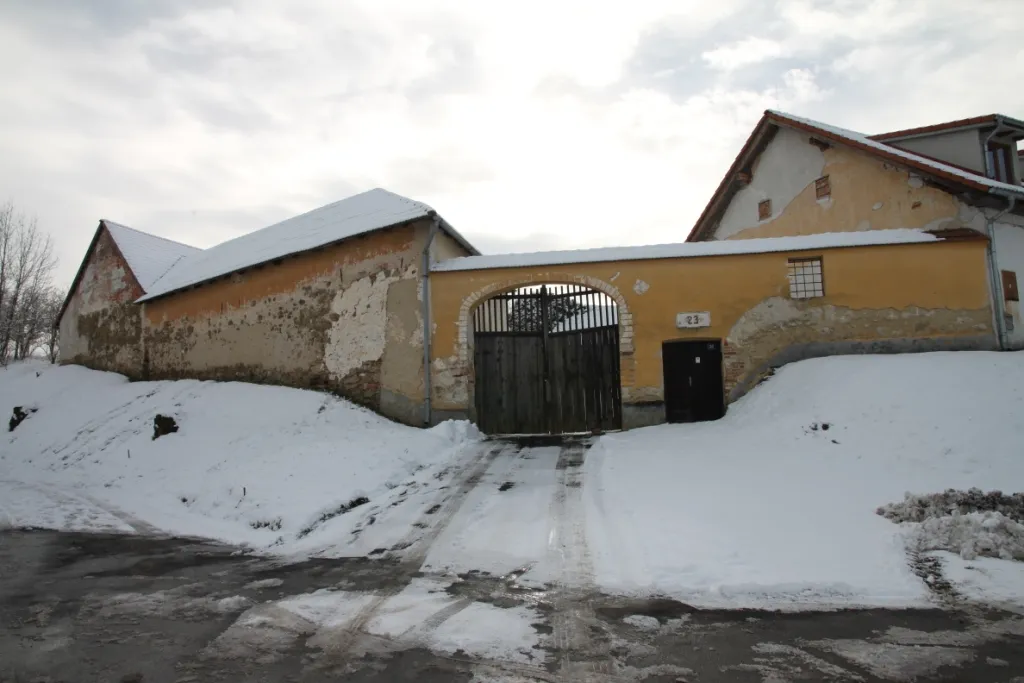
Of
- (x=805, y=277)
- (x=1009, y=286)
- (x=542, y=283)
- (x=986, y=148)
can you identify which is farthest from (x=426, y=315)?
(x=986, y=148)

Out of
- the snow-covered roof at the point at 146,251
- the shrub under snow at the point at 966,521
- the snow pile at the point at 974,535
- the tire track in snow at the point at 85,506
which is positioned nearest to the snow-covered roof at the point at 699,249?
the shrub under snow at the point at 966,521

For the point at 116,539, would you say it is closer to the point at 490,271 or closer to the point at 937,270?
the point at 490,271

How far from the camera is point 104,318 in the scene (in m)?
17.8

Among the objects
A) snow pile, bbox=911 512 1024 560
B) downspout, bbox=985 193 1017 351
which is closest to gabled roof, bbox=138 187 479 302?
snow pile, bbox=911 512 1024 560

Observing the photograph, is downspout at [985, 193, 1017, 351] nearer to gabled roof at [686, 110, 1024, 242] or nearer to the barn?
gabled roof at [686, 110, 1024, 242]

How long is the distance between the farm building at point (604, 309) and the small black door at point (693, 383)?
0.09 ft

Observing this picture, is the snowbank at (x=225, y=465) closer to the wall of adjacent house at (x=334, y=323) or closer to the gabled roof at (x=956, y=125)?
the wall of adjacent house at (x=334, y=323)

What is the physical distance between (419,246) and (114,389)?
9.96 m

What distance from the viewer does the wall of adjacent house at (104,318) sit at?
53.7ft

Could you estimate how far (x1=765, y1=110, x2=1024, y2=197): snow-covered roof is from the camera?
11.2 m

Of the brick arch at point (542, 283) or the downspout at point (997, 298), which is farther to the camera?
the brick arch at point (542, 283)

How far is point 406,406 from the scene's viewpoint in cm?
1077

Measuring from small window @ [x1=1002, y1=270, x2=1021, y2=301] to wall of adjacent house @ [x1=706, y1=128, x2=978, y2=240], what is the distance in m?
1.67

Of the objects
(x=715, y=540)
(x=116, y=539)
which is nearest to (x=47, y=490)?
(x=116, y=539)
